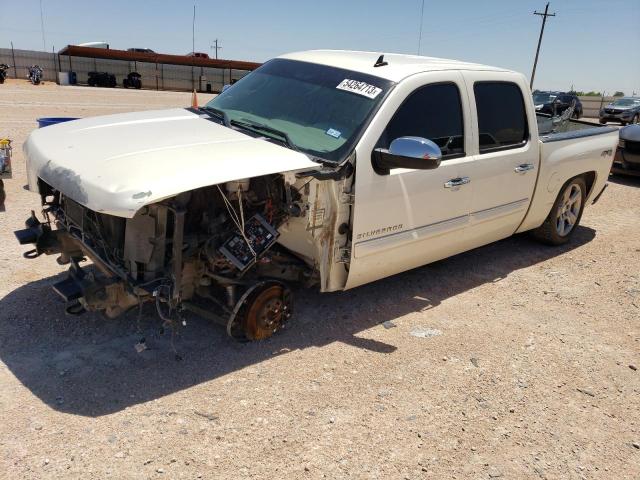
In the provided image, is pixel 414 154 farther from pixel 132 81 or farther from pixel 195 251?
pixel 132 81

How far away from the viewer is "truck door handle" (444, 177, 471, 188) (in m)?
4.24

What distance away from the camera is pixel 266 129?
3922mm

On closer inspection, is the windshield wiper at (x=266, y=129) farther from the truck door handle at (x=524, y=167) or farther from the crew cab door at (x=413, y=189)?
the truck door handle at (x=524, y=167)

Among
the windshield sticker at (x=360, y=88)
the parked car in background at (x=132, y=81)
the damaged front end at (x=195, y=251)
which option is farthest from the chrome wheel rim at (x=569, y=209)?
the parked car in background at (x=132, y=81)

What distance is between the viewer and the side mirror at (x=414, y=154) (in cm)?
342

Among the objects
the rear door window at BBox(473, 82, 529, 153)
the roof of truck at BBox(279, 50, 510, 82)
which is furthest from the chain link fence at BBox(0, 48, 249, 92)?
the rear door window at BBox(473, 82, 529, 153)

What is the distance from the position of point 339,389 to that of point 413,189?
1543 mm

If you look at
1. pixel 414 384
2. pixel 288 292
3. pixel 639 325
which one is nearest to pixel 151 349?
pixel 288 292

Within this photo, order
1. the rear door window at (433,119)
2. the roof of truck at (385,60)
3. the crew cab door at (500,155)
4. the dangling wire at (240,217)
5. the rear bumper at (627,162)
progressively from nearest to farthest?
1. the dangling wire at (240,217)
2. the rear door window at (433,119)
3. the roof of truck at (385,60)
4. the crew cab door at (500,155)
5. the rear bumper at (627,162)

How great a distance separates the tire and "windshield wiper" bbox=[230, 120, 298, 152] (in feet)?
11.4

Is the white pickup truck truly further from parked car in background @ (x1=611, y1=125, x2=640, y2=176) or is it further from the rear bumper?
the rear bumper

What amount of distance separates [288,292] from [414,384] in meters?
1.08

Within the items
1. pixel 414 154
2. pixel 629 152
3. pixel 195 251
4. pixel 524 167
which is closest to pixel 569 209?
pixel 524 167

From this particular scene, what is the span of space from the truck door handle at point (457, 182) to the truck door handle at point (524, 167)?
78 centimetres
